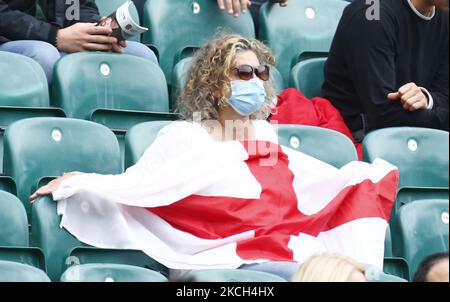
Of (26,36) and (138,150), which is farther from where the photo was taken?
(26,36)

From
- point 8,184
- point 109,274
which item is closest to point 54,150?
→ point 8,184

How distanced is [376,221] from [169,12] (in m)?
1.63

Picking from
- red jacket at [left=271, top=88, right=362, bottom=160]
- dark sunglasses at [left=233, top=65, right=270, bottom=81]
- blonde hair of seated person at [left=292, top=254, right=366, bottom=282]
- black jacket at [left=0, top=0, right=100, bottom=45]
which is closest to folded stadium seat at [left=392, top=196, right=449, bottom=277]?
red jacket at [left=271, top=88, right=362, bottom=160]

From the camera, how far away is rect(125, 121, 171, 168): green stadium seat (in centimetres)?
475

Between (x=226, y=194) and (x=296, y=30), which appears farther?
(x=296, y=30)

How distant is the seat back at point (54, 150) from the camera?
4.58 meters

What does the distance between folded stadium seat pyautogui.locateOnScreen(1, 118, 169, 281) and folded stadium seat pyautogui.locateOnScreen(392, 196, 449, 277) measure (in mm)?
916

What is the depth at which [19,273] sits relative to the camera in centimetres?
370

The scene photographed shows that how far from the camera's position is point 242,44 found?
4973 mm

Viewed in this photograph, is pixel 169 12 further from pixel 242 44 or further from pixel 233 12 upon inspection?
pixel 242 44

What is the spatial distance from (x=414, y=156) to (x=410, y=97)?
33 centimetres

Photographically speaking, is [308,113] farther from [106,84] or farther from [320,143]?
[106,84]

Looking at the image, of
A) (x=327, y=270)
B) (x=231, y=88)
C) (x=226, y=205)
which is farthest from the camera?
(x=231, y=88)
